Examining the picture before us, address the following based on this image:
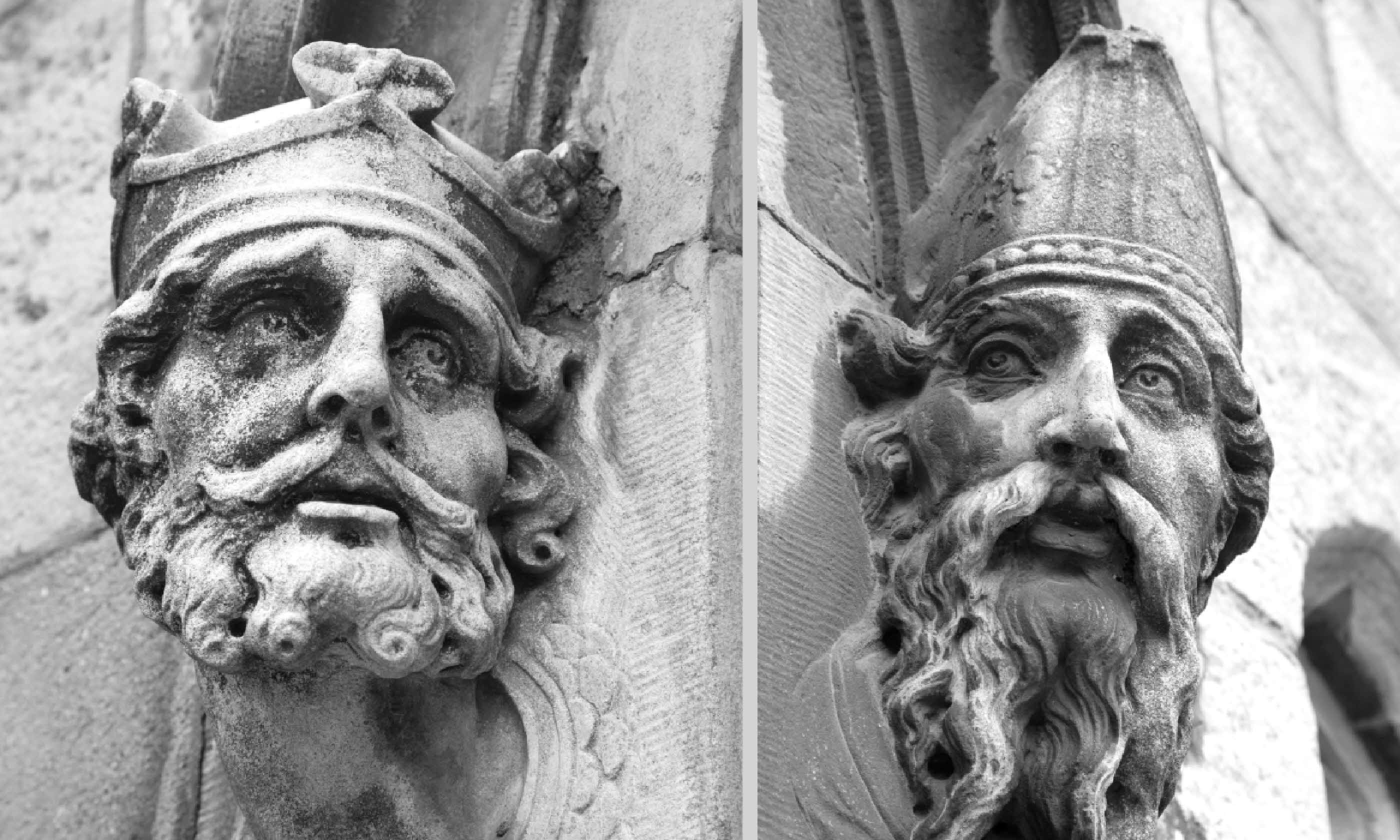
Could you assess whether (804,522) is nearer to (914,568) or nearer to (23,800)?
(914,568)

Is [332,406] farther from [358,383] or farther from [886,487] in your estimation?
[886,487]

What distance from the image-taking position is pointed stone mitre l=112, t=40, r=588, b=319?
2311mm

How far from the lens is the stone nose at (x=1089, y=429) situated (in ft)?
7.34

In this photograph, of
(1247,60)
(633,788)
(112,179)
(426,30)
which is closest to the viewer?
(633,788)

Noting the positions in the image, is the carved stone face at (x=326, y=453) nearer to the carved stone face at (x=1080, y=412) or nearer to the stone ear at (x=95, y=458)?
the stone ear at (x=95, y=458)

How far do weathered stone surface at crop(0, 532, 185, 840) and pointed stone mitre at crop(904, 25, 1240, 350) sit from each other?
97 centimetres

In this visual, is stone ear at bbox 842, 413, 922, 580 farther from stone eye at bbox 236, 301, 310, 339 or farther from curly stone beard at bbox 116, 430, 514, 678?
stone eye at bbox 236, 301, 310, 339

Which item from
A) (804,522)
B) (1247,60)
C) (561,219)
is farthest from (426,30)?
(1247,60)

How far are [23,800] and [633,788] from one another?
935 millimetres

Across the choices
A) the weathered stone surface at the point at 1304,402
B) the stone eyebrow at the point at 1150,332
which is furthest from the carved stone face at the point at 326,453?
the weathered stone surface at the point at 1304,402

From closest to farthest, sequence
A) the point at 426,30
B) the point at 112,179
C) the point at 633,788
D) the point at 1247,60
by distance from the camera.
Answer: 1. the point at 633,788
2. the point at 112,179
3. the point at 426,30
4. the point at 1247,60

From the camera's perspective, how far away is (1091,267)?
2.36 m

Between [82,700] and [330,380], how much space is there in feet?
2.88

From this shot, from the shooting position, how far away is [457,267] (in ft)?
7.66
